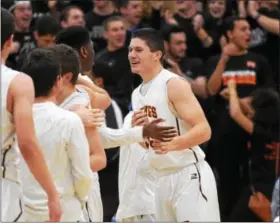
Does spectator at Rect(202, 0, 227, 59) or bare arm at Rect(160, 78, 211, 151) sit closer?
bare arm at Rect(160, 78, 211, 151)

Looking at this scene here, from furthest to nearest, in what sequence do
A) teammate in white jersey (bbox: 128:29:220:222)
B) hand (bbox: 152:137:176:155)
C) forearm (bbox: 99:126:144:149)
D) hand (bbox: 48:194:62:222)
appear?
1. teammate in white jersey (bbox: 128:29:220:222)
2. hand (bbox: 152:137:176:155)
3. forearm (bbox: 99:126:144:149)
4. hand (bbox: 48:194:62:222)

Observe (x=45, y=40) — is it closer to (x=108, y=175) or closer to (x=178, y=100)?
(x=108, y=175)

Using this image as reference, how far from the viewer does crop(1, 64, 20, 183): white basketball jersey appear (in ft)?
18.8

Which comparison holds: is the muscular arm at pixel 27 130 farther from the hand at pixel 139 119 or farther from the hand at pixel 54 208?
the hand at pixel 139 119

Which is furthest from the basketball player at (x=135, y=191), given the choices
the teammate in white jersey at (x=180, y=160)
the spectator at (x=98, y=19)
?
the spectator at (x=98, y=19)

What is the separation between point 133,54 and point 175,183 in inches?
47.3

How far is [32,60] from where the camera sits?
6117 mm

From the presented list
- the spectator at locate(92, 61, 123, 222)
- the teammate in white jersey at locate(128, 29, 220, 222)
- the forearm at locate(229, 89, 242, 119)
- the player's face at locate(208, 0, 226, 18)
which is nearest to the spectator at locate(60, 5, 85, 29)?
the spectator at locate(92, 61, 123, 222)

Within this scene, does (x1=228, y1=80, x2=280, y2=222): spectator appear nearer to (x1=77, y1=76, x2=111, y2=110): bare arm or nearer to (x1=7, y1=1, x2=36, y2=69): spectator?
(x1=7, y1=1, x2=36, y2=69): spectator

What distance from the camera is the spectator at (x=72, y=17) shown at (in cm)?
1197

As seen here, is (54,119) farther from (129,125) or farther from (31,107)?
(129,125)

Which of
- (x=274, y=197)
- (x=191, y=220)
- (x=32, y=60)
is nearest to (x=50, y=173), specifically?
(x=32, y=60)

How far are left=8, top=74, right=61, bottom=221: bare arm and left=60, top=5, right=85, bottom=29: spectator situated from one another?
6.24 m

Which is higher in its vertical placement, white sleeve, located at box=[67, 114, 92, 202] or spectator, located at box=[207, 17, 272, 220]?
white sleeve, located at box=[67, 114, 92, 202]
